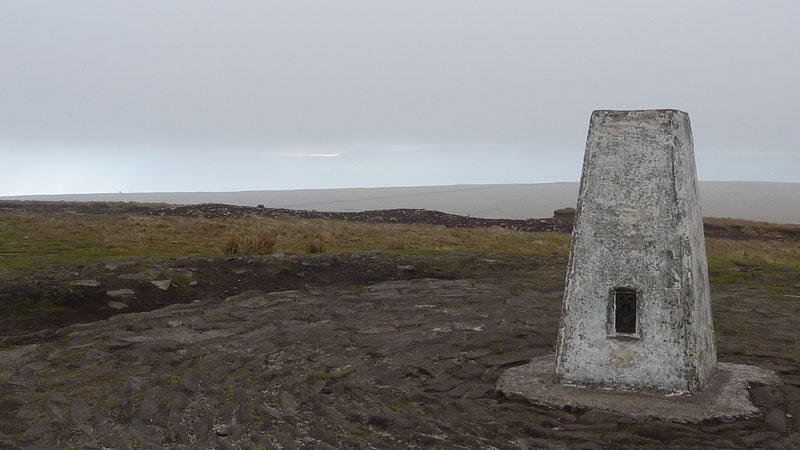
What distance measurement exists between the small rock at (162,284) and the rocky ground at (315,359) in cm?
2

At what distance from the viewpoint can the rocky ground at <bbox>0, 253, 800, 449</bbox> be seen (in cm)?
693

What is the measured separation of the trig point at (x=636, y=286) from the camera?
760 centimetres

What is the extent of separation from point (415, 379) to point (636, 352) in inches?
105

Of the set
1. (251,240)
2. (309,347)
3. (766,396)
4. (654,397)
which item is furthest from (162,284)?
(766,396)

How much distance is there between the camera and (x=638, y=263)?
773 cm

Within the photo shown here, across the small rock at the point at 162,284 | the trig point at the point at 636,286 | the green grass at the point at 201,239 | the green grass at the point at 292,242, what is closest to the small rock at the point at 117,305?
the small rock at the point at 162,284

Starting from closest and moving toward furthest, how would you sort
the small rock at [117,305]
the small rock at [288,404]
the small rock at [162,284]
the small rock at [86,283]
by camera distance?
1. the small rock at [288,404]
2. the small rock at [117,305]
3. the small rock at [86,283]
4. the small rock at [162,284]

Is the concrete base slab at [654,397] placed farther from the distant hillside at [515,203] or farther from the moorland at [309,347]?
the distant hillside at [515,203]

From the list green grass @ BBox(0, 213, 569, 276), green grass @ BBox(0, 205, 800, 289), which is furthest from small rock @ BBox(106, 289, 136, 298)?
green grass @ BBox(0, 213, 569, 276)

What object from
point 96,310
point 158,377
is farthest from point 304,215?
point 158,377

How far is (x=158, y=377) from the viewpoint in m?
8.95

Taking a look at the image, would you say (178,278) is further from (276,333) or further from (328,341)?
(328,341)

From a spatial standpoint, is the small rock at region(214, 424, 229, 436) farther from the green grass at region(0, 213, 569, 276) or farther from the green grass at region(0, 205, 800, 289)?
the green grass at region(0, 213, 569, 276)

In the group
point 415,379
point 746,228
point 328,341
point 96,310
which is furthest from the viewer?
point 746,228
